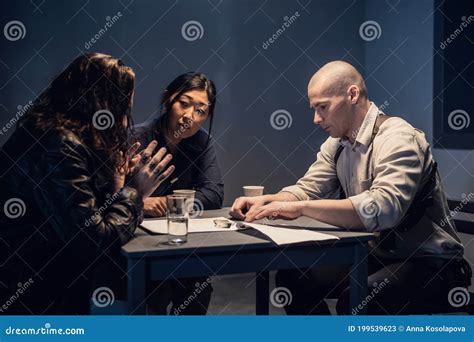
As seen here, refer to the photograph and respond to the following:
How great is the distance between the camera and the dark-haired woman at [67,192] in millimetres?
1729

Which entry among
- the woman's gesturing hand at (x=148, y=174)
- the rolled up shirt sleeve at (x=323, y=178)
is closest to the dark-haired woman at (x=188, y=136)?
the rolled up shirt sleeve at (x=323, y=178)

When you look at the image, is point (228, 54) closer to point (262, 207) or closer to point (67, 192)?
point (262, 207)

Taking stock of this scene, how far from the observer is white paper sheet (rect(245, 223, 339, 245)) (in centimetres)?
183

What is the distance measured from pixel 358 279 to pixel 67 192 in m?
0.98

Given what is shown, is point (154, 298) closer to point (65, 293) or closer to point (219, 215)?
point (219, 215)

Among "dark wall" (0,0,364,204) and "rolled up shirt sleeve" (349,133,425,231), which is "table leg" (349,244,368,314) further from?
"dark wall" (0,0,364,204)

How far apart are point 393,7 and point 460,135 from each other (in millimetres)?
1124

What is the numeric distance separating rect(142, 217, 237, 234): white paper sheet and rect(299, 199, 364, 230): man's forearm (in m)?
0.28

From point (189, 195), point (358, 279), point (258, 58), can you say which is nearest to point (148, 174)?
point (189, 195)

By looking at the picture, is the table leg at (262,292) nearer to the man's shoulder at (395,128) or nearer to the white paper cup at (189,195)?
the white paper cup at (189,195)

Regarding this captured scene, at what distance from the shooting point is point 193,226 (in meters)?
2.08

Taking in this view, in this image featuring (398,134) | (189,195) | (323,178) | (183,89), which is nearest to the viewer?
(398,134)

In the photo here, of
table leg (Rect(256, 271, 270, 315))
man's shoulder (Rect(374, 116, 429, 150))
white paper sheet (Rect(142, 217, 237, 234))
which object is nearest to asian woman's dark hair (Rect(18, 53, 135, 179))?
white paper sheet (Rect(142, 217, 237, 234))

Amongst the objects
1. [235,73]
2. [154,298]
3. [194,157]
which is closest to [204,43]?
[235,73]
